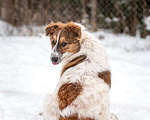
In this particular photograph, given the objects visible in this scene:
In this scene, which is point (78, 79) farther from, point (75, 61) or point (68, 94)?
point (75, 61)

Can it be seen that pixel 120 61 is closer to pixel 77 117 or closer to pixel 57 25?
pixel 57 25

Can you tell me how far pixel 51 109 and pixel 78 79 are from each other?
474 millimetres

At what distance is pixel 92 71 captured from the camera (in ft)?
8.25

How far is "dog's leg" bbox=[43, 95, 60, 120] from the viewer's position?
2387mm

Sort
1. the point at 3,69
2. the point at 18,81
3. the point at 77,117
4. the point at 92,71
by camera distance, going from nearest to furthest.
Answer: the point at 77,117
the point at 92,71
the point at 18,81
the point at 3,69

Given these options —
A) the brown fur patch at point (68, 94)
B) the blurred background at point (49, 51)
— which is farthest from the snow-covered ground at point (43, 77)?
the brown fur patch at point (68, 94)

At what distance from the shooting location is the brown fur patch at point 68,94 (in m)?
2.27

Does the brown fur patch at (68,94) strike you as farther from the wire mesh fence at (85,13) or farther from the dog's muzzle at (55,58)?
the wire mesh fence at (85,13)

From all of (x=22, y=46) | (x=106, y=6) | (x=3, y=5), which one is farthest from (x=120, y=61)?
(x=3, y=5)

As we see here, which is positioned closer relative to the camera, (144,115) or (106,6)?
(144,115)

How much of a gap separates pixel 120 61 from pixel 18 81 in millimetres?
3387

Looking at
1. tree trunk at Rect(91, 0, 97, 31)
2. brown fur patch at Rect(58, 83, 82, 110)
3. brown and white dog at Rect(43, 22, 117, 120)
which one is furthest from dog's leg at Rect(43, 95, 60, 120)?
tree trunk at Rect(91, 0, 97, 31)

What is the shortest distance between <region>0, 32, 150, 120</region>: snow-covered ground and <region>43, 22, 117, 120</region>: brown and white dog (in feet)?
2.56

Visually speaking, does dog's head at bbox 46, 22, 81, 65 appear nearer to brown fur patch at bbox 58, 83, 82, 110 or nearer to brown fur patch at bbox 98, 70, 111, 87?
brown fur patch at bbox 98, 70, 111, 87
